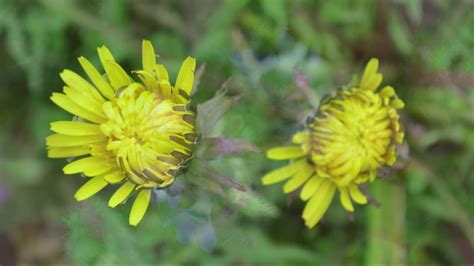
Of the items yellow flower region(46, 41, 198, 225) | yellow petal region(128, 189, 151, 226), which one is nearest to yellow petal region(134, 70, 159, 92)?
yellow flower region(46, 41, 198, 225)

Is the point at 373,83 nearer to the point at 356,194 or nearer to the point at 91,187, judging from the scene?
the point at 356,194

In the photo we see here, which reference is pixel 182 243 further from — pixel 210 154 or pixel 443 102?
pixel 443 102

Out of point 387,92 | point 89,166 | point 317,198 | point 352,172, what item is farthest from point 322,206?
point 89,166

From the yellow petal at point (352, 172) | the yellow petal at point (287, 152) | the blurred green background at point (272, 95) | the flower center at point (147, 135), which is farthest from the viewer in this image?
the blurred green background at point (272, 95)

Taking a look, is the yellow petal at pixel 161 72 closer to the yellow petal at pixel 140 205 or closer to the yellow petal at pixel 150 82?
the yellow petal at pixel 150 82

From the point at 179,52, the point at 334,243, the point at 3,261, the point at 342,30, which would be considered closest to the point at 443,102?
the point at 342,30

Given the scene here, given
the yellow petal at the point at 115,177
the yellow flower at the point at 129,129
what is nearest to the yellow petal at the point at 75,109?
Result: the yellow flower at the point at 129,129
